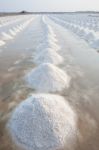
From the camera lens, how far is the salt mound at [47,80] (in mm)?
5200

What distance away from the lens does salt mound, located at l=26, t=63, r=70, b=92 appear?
205 inches

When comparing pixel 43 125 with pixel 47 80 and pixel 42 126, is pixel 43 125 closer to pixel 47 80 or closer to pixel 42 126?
pixel 42 126

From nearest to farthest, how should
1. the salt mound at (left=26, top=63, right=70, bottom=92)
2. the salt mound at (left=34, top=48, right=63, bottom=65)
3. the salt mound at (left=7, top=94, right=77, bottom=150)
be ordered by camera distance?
the salt mound at (left=7, top=94, right=77, bottom=150) → the salt mound at (left=26, top=63, right=70, bottom=92) → the salt mound at (left=34, top=48, right=63, bottom=65)

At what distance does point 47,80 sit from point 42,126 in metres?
1.93

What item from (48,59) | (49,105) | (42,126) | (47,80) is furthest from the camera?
(48,59)

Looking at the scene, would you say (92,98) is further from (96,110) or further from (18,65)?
(18,65)

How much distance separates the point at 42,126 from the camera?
11.4 feet

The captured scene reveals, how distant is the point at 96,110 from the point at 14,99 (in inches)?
64.8

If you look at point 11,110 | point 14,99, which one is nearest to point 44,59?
point 14,99

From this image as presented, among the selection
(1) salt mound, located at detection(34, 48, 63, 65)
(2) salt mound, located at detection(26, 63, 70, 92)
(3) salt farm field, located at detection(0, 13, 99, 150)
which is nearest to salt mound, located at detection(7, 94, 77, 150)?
(3) salt farm field, located at detection(0, 13, 99, 150)

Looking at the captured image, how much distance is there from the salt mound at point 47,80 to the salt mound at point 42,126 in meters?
1.24

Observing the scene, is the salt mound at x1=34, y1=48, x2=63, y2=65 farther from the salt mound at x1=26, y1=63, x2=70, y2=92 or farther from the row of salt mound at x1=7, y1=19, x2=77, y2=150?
the row of salt mound at x1=7, y1=19, x2=77, y2=150

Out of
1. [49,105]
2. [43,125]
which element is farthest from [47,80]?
[43,125]

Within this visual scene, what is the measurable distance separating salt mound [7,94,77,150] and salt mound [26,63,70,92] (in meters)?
1.24
